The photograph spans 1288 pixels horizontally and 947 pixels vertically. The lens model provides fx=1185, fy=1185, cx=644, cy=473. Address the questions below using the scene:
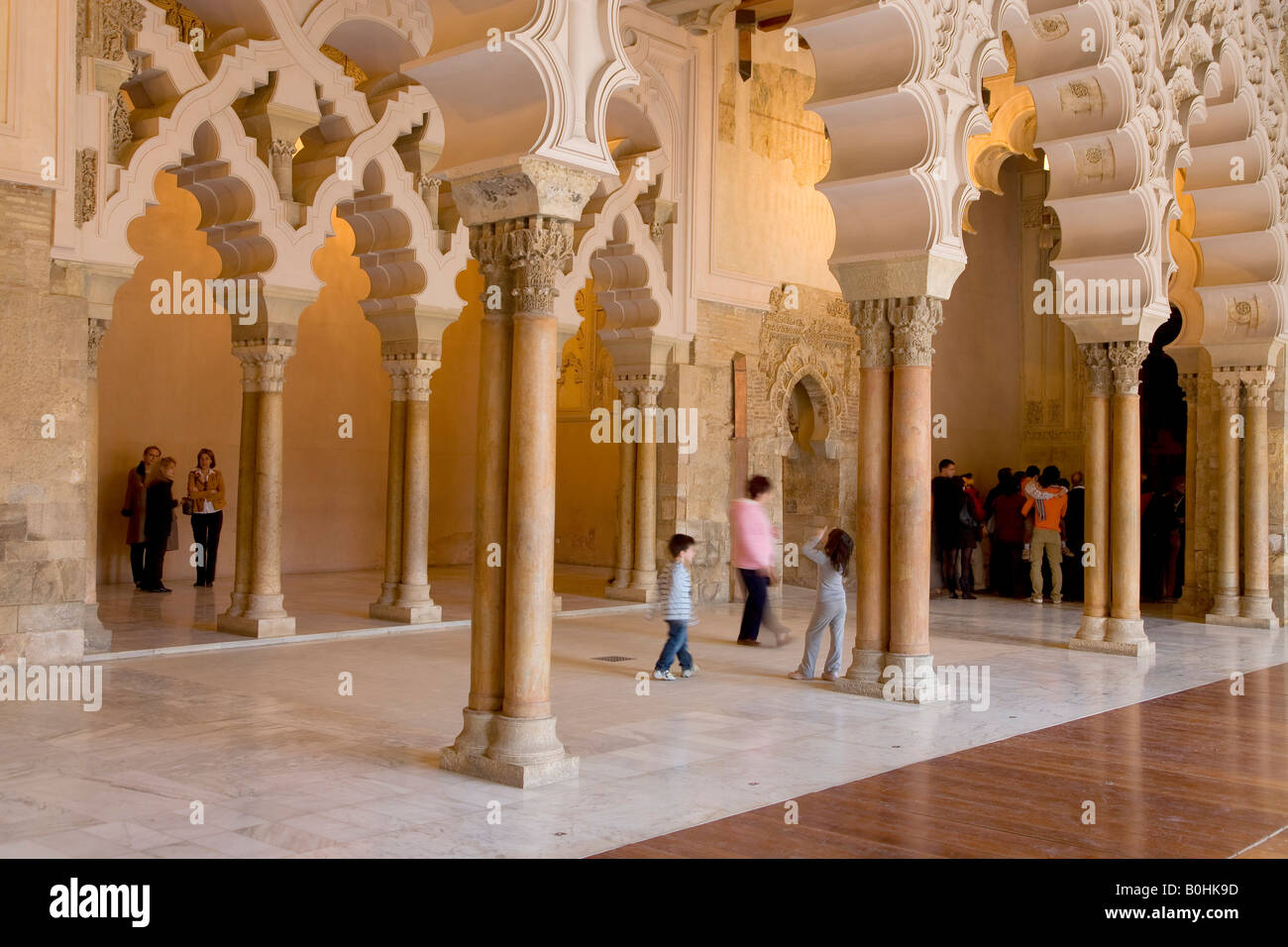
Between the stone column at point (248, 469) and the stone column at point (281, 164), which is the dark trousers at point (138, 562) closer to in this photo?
the stone column at point (248, 469)

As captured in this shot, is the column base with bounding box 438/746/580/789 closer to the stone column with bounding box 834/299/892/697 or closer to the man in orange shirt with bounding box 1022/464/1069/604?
the stone column with bounding box 834/299/892/697

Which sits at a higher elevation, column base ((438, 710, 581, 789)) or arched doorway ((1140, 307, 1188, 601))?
arched doorway ((1140, 307, 1188, 601))

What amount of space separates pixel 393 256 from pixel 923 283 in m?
4.92

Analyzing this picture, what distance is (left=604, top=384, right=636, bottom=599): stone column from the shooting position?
12.0 metres

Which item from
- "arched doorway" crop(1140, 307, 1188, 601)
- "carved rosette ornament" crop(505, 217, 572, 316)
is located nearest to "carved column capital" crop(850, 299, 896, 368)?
"carved rosette ornament" crop(505, 217, 572, 316)

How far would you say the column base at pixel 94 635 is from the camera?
8070 mm

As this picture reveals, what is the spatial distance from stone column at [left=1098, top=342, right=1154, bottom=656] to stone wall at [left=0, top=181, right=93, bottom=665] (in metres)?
7.64

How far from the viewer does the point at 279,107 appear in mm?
9188

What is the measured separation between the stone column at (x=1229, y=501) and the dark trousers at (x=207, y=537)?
10.1m

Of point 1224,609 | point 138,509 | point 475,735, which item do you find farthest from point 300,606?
point 1224,609

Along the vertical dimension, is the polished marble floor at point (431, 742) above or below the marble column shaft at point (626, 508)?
below

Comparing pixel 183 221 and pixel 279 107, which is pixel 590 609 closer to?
pixel 279 107

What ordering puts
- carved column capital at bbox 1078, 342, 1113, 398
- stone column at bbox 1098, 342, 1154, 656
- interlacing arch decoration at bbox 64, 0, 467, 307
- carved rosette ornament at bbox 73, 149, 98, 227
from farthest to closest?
carved column capital at bbox 1078, 342, 1113, 398, stone column at bbox 1098, 342, 1154, 656, interlacing arch decoration at bbox 64, 0, 467, 307, carved rosette ornament at bbox 73, 149, 98, 227

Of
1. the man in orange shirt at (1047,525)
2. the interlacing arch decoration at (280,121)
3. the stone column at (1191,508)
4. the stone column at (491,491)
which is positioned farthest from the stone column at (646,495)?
the stone column at (491,491)
